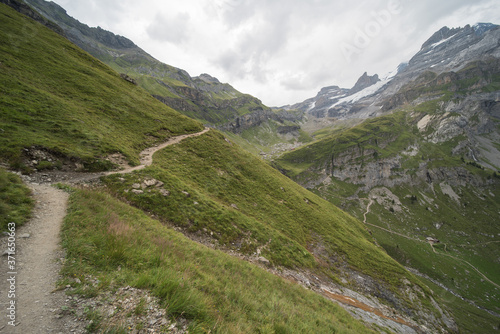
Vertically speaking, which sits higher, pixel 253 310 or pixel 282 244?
pixel 253 310

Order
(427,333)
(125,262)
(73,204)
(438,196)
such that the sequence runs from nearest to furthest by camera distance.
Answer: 1. (125,262)
2. (73,204)
3. (427,333)
4. (438,196)

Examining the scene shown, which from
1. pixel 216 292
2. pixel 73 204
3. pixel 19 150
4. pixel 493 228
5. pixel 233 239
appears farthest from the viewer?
pixel 493 228

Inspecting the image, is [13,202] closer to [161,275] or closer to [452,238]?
[161,275]

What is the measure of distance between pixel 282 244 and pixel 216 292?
16.5m

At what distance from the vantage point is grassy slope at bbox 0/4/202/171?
1731cm

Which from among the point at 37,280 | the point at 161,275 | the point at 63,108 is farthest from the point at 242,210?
the point at 63,108

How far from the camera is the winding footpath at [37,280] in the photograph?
142 inches

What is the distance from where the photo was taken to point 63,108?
24.0 metres

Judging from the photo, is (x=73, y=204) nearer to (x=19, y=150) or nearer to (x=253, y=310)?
(x=19, y=150)

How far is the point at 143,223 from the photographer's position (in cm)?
1219

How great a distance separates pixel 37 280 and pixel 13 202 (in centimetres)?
647

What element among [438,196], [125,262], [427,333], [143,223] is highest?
[438,196]

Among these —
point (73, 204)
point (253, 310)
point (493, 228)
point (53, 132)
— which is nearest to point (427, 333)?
point (253, 310)

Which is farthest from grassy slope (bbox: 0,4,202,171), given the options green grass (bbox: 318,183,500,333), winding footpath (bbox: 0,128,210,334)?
green grass (bbox: 318,183,500,333)
